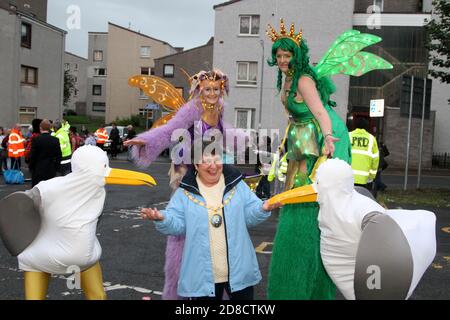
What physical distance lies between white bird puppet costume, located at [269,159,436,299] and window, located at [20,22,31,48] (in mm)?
25048

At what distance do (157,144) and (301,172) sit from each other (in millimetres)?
1178

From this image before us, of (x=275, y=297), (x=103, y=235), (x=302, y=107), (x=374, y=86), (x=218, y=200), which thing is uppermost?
(x=374, y=86)

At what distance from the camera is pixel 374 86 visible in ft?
87.0

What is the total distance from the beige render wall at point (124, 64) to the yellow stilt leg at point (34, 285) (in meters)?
45.0

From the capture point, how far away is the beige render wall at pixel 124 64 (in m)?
47.1

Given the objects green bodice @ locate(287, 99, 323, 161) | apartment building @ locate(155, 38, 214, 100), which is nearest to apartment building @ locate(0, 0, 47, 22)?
apartment building @ locate(155, 38, 214, 100)

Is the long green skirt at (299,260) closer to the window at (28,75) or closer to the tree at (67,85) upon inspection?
the window at (28,75)

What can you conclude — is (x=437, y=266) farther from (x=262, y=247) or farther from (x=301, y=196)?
(x=301, y=196)

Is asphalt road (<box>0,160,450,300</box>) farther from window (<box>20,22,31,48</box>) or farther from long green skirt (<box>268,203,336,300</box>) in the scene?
window (<box>20,22,31,48</box>)

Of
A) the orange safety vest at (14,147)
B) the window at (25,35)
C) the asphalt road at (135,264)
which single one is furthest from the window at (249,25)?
the asphalt road at (135,264)

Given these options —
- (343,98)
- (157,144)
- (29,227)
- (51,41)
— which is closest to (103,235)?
(157,144)

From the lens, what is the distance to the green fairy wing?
378 cm
